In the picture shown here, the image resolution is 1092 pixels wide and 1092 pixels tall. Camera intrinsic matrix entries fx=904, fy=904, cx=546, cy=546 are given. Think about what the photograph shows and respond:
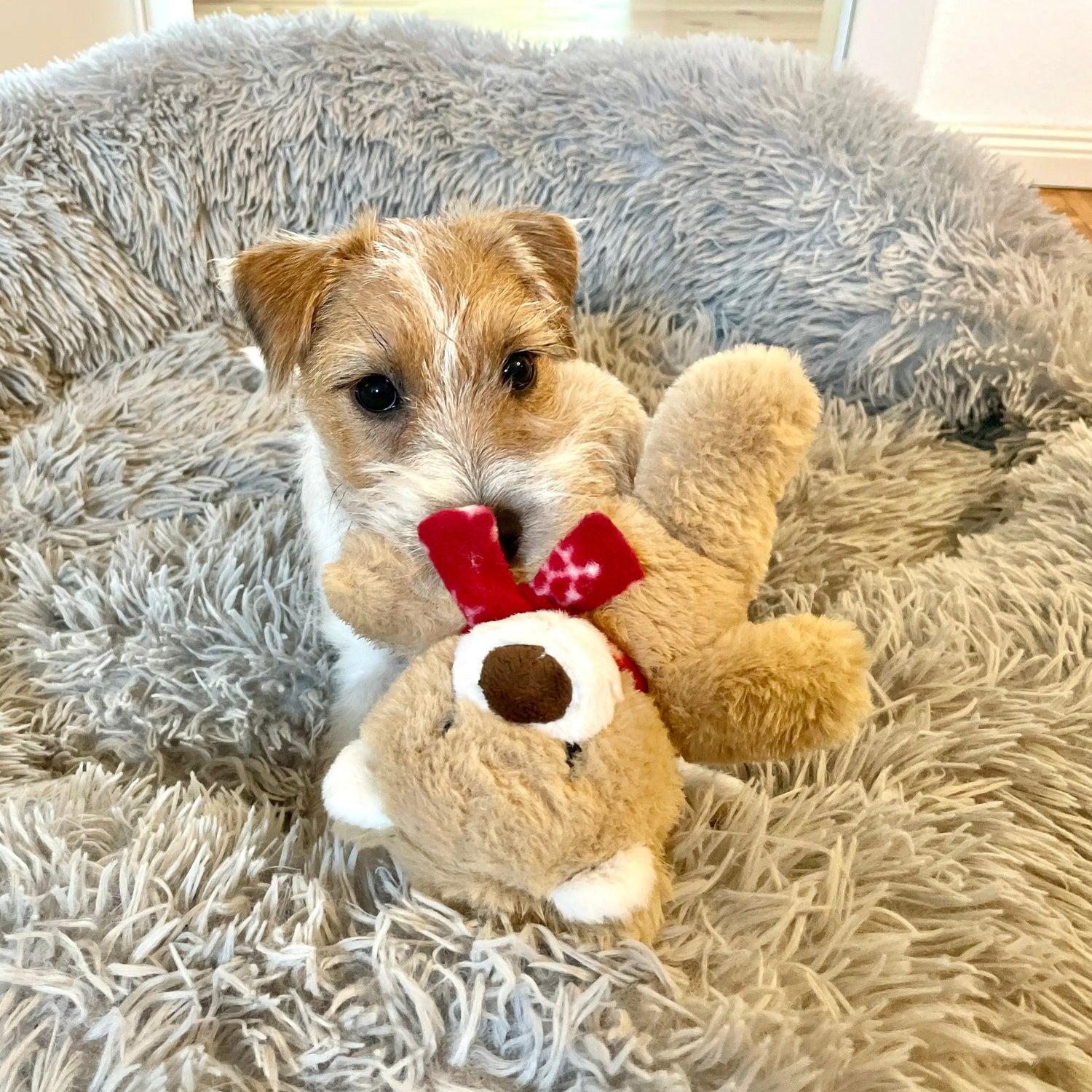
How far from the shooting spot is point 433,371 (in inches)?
47.0

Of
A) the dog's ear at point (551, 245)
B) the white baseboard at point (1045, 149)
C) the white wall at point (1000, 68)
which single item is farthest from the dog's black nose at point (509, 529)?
the white baseboard at point (1045, 149)

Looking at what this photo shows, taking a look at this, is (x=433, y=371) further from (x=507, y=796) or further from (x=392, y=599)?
(x=507, y=796)

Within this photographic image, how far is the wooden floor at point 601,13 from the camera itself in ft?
15.5

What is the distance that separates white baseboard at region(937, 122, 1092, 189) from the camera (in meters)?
3.41

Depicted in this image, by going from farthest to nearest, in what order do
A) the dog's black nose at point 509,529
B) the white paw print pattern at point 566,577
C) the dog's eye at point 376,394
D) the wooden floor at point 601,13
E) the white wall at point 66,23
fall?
the wooden floor at point 601,13 → the white wall at point 66,23 → the dog's eye at point 376,394 → the dog's black nose at point 509,529 → the white paw print pattern at point 566,577

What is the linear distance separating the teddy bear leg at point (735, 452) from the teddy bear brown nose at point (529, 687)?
228mm

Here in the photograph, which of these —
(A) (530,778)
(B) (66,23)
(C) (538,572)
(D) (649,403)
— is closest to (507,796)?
(A) (530,778)

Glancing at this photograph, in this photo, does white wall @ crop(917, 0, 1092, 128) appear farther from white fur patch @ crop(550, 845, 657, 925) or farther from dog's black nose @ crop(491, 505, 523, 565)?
white fur patch @ crop(550, 845, 657, 925)

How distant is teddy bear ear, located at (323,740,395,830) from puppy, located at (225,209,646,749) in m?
0.30

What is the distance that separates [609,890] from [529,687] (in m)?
0.19

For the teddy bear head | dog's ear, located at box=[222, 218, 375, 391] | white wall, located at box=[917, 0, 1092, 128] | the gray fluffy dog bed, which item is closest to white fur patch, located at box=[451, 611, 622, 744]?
the teddy bear head

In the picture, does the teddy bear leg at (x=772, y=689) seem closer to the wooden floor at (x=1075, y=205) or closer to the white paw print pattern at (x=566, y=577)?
the white paw print pattern at (x=566, y=577)

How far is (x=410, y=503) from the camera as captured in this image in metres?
1.06

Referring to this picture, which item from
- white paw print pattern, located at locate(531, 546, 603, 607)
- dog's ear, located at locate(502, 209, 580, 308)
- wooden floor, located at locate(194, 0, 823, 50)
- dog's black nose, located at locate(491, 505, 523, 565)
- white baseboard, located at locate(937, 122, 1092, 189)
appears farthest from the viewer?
Result: wooden floor, located at locate(194, 0, 823, 50)
